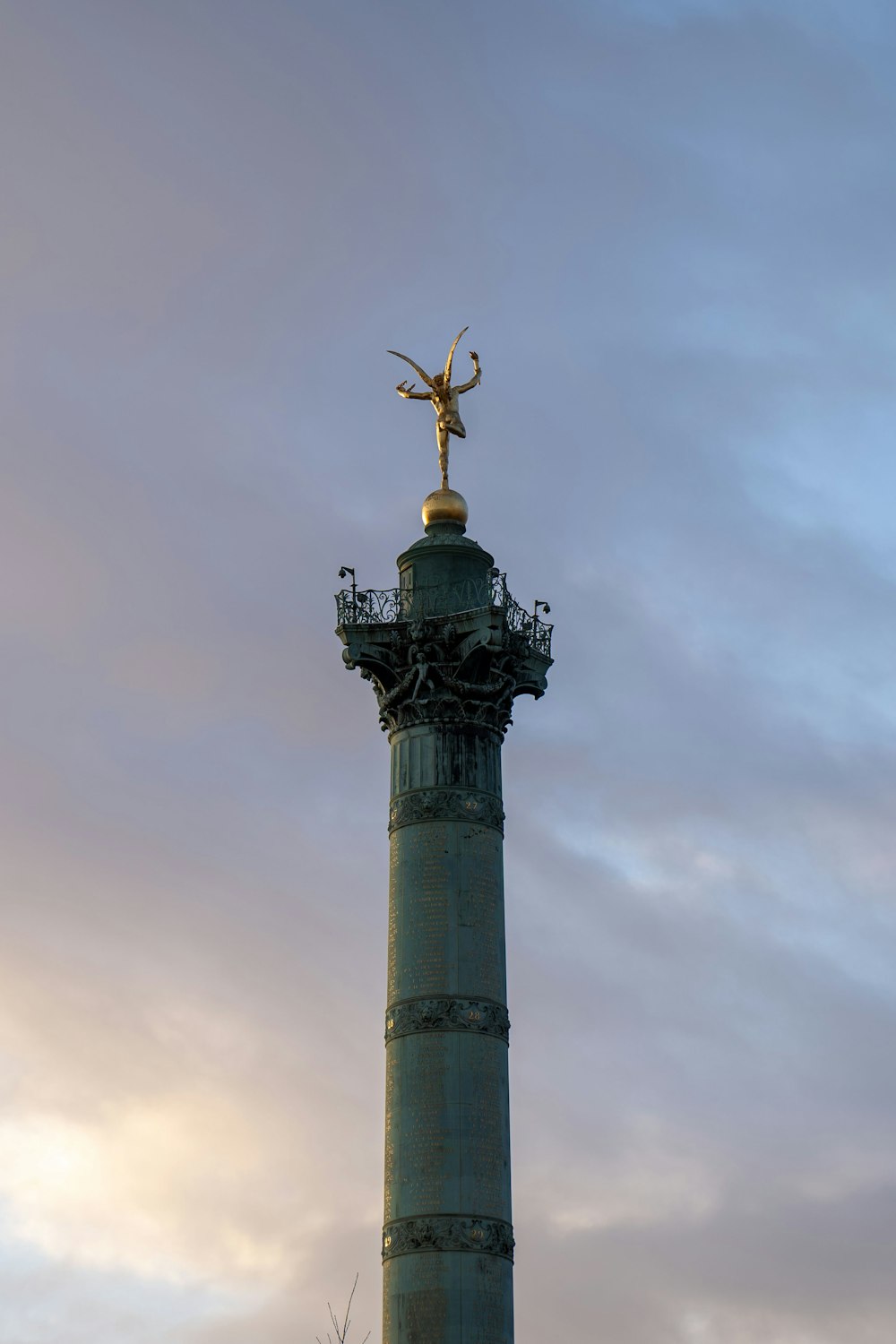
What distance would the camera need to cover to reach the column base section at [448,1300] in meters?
59.7

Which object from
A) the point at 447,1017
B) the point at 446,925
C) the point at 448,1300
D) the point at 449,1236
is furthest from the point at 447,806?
the point at 448,1300

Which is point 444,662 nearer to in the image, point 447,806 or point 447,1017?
point 447,806

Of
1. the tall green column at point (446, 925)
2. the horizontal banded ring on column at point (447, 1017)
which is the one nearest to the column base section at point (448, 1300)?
the tall green column at point (446, 925)

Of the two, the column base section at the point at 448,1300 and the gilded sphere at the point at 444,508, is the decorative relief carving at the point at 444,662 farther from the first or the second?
the column base section at the point at 448,1300

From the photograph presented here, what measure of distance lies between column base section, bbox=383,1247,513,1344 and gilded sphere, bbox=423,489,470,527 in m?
21.4

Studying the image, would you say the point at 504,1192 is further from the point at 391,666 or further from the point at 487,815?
the point at 391,666

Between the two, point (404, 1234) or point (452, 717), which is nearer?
point (404, 1234)

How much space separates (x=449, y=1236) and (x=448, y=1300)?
5.43ft

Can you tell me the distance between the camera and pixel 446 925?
63.7m

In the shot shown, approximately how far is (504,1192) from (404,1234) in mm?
2993

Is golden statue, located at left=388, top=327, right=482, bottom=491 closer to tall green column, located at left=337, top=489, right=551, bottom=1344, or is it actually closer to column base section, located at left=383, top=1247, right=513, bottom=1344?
tall green column, located at left=337, top=489, right=551, bottom=1344

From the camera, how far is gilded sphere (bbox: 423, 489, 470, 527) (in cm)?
6981

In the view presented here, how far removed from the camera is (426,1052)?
205 ft

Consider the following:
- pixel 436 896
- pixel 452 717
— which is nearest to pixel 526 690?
pixel 452 717
